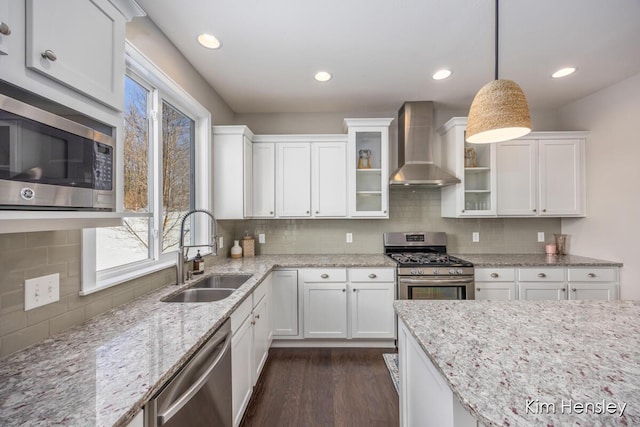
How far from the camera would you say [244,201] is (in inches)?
110

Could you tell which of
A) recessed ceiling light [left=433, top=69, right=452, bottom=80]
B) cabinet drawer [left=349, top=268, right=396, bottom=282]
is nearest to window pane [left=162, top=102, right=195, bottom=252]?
cabinet drawer [left=349, top=268, right=396, bottom=282]

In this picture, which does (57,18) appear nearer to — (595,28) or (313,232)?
(313,232)

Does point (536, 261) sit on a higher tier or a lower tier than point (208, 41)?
lower

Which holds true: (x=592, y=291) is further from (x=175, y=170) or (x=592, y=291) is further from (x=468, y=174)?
(x=175, y=170)

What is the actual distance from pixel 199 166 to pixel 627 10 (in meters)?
3.41

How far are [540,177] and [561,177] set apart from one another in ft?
0.80

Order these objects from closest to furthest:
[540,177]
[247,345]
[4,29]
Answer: [4,29] < [247,345] < [540,177]

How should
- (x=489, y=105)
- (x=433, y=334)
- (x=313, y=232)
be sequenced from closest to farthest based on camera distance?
(x=433, y=334)
(x=489, y=105)
(x=313, y=232)

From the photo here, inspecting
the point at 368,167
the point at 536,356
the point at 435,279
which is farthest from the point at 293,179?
the point at 536,356

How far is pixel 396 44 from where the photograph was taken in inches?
79.9

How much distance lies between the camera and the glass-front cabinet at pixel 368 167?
301 centimetres

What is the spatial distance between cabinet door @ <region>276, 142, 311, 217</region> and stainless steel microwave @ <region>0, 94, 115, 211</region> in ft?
7.11

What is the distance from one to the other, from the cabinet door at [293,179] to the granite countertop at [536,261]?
6.45 feet

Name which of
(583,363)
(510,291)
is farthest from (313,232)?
(583,363)
